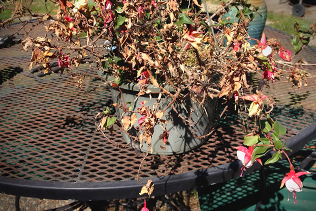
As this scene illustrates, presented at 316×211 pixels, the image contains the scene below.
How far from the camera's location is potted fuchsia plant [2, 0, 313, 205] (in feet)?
2.33

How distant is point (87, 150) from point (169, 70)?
437 mm

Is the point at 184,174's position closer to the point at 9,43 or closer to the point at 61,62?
the point at 61,62

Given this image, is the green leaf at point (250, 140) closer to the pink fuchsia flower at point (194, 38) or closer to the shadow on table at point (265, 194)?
the pink fuchsia flower at point (194, 38)

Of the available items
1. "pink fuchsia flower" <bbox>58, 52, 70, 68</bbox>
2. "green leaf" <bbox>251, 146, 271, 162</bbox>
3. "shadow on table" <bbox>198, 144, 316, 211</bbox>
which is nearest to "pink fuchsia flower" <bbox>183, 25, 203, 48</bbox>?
"green leaf" <bbox>251, 146, 271, 162</bbox>

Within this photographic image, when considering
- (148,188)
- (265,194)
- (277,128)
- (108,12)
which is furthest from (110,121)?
(265,194)

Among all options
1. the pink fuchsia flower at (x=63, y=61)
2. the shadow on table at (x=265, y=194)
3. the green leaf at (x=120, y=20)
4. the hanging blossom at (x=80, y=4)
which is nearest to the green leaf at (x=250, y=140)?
the green leaf at (x=120, y=20)

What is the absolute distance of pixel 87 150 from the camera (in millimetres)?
986

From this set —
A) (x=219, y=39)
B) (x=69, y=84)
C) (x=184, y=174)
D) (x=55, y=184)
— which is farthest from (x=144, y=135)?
(x=69, y=84)

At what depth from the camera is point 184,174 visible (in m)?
0.80

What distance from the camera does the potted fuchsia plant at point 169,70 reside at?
71 centimetres

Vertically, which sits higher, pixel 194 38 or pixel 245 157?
pixel 194 38

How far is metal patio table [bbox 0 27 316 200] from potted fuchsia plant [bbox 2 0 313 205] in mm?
75

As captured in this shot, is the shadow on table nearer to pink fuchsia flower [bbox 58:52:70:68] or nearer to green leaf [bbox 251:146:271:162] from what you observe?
green leaf [bbox 251:146:271:162]

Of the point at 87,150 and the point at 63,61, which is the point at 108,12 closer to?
the point at 63,61
